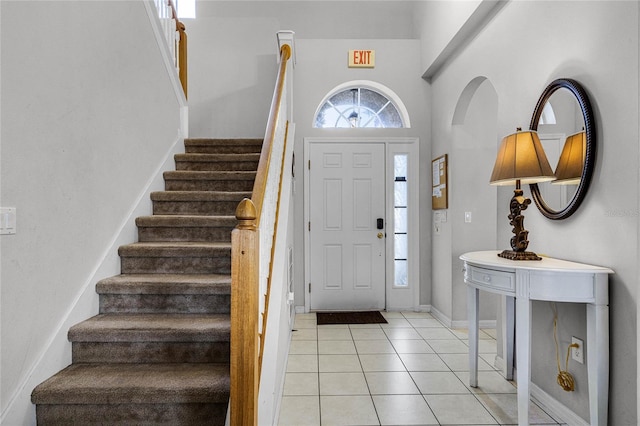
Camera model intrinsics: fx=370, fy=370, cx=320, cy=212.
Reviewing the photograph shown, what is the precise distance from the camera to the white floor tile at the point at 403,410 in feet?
7.10

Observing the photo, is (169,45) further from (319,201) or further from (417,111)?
(417,111)

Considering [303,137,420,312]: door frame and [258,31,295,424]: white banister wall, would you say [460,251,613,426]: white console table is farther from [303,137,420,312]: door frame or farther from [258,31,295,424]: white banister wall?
[303,137,420,312]: door frame

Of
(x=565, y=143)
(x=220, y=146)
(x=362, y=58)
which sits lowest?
(x=565, y=143)

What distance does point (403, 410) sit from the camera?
2.28 metres

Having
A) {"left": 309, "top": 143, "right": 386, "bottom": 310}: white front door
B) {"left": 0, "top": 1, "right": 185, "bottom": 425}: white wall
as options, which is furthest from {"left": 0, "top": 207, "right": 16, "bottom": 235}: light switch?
{"left": 309, "top": 143, "right": 386, "bottom": 310}: white front door

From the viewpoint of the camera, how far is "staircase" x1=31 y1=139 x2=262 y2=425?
5.68 ft

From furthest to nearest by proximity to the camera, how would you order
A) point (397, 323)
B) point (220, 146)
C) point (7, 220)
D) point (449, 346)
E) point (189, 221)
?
point (397, 323), point (220, 146), point (449, 346), point (189, 221), point (7, 220)

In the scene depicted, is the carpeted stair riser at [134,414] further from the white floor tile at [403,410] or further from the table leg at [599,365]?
the table leg at [599,365]

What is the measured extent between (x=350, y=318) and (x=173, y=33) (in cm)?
349

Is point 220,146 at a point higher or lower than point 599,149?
higher

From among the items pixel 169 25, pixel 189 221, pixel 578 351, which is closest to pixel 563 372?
pixel 578 351

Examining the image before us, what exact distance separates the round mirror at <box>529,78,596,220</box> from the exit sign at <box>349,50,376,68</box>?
2503mm

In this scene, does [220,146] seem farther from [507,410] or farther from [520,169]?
[507,410]

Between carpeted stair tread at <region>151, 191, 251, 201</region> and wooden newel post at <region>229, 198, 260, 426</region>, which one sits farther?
carpeted stair tread at <region>151, 191, 251, 201</region>
